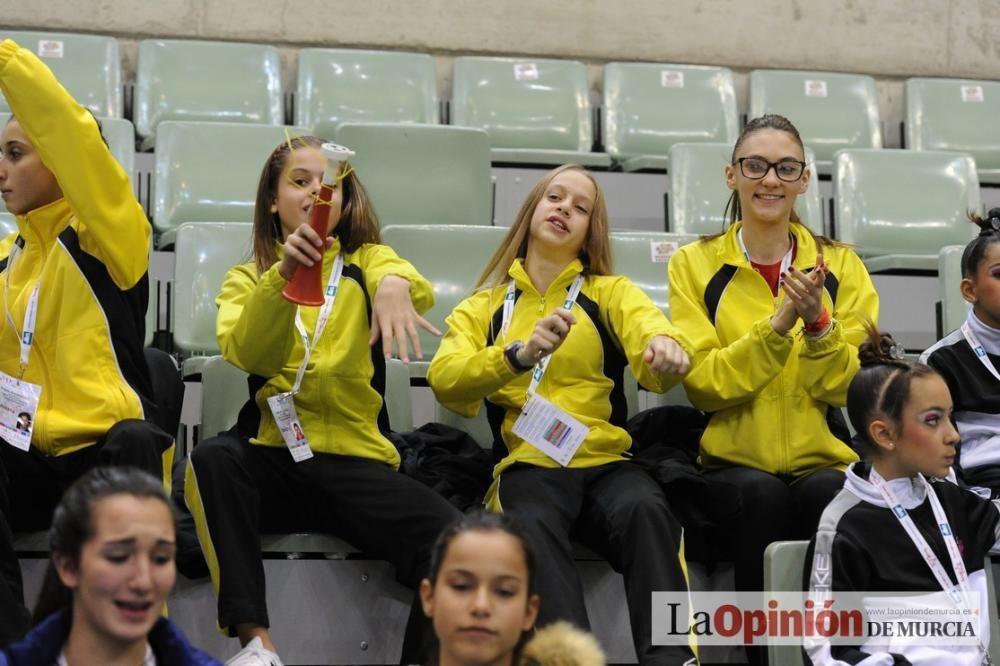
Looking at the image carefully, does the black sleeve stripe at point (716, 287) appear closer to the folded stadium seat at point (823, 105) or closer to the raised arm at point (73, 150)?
the raised arm at point (73, 150)

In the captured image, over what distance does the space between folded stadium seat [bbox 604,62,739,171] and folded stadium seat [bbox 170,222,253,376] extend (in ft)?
7.45

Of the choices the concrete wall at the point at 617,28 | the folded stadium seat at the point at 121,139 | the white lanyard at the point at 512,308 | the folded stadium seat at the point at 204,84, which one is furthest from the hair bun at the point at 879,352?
the concrete wall at the point at 617,28

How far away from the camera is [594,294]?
137 inches

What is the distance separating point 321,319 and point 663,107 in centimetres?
306

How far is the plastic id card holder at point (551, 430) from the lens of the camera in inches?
128

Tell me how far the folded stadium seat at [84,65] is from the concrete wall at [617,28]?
1.30 feet

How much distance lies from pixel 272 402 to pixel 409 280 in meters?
0.42

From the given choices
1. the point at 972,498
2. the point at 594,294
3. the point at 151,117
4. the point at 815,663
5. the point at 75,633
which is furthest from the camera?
the point at 151,117

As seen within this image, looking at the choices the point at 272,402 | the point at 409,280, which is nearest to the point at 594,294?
the point at 409,280

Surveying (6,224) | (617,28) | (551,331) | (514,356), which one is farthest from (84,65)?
(551,331)

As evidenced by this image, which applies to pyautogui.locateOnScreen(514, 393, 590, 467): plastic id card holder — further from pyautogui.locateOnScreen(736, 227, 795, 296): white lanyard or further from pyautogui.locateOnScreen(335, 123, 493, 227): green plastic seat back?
pyautogui.locateOnScreen(335, 123, 493, 227): green plastic seat back

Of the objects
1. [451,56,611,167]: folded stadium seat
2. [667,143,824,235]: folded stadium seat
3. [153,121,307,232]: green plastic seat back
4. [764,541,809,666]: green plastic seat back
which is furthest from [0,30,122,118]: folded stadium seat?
[764,541,809,666]: green plastic seat back

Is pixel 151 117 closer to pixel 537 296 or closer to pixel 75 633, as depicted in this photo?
pixel 537 296

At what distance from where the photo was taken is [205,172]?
15.6 ft
